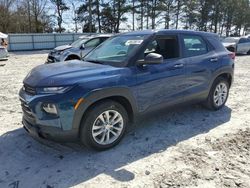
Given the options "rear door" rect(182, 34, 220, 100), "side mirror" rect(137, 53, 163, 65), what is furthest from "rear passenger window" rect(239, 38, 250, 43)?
"side mirror" rect(137, 53, 163, 65)

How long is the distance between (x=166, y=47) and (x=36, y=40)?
73.2 ft

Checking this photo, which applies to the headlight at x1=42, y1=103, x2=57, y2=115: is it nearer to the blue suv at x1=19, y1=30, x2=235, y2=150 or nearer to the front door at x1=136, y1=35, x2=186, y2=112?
the blue suv at x1=19, y1=30, x2=235, y2=150

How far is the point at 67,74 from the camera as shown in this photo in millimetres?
3264

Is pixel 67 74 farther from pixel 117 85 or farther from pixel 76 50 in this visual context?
pixel 76 50

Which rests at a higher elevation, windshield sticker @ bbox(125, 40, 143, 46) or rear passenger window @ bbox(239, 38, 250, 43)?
rear passenger window @ bbox(239, 38, 250, 43)

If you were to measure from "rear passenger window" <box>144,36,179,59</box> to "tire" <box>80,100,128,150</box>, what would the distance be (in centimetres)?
127

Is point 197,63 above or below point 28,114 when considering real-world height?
above

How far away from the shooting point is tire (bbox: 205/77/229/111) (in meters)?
4.94

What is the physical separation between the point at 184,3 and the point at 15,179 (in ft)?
129

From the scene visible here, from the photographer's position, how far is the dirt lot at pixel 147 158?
2867 mm

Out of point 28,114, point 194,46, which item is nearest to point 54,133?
point 28,114

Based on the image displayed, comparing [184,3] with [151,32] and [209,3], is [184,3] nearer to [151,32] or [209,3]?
[209,3]

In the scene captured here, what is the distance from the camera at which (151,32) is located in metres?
4.07

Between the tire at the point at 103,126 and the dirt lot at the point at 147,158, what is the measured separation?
16 cm
